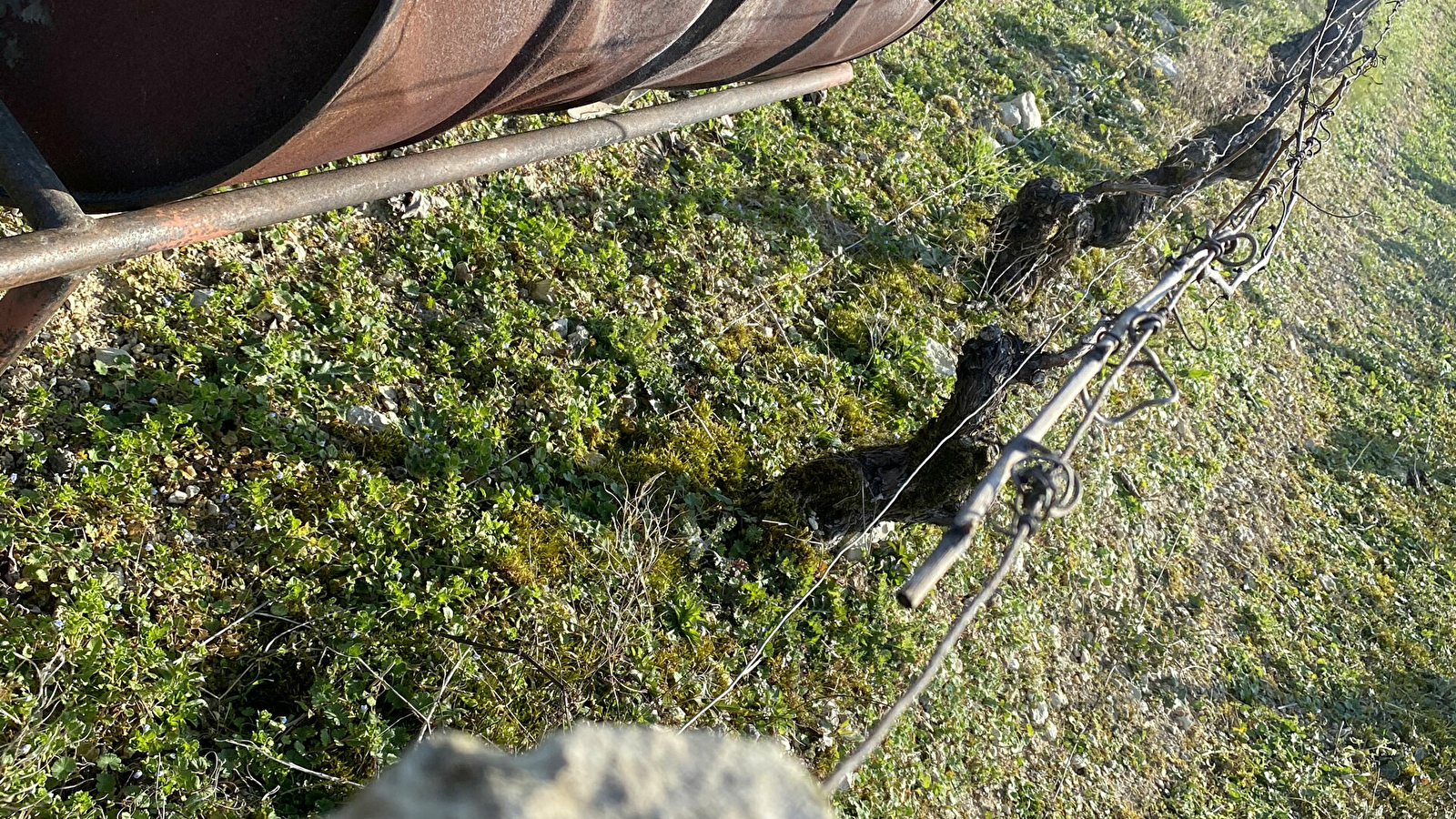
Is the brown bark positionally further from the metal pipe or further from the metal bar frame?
the metal bar frame

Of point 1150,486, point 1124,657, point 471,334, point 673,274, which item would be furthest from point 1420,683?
point 471,334

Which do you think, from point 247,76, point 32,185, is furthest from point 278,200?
point 32,185

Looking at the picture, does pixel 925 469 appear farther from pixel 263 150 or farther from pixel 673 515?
pixel 263 150

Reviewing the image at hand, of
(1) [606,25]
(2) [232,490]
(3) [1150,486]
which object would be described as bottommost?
(3) [1150,486]

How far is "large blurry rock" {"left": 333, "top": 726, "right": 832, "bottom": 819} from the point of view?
0.78 meters

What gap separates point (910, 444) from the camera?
4629 millimetres

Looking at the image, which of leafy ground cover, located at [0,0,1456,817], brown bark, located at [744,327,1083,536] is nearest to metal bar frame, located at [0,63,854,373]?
leafy ground cover, located at [0,0,1456,817]

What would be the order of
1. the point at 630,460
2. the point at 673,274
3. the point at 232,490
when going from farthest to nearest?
the point at 673,274
the point at 630,460
the point at 232,490

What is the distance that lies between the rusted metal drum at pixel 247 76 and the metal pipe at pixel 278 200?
0.07m

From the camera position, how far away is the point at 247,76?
1.74m

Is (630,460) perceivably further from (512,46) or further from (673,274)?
(512,46)

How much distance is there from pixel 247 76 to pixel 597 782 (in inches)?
59.8

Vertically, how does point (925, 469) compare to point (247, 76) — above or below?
below

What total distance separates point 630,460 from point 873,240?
2.97 m
